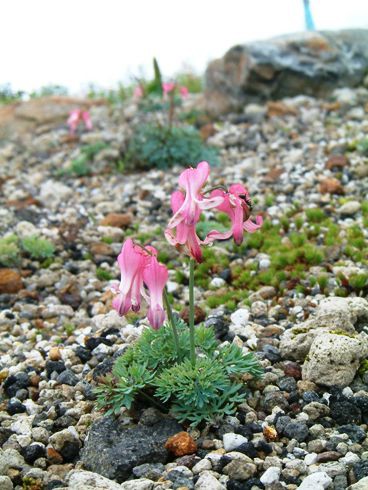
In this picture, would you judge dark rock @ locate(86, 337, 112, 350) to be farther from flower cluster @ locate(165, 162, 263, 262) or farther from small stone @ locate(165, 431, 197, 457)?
flower cluster @ locate(165, 162, 263, 262)

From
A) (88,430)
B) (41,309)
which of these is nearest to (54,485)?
(88,430)

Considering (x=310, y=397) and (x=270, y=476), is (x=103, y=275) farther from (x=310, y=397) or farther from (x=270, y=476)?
(x=270, y=476)

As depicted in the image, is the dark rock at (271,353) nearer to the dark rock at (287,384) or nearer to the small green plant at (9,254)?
the dark rock at (287,384)

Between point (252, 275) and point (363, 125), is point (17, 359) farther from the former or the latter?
point (363, 125)

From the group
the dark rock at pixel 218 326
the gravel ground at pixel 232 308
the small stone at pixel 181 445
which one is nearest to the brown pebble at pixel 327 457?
the gravel ground at pixel 232 308

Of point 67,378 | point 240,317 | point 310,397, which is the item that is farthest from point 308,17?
point 310,397
